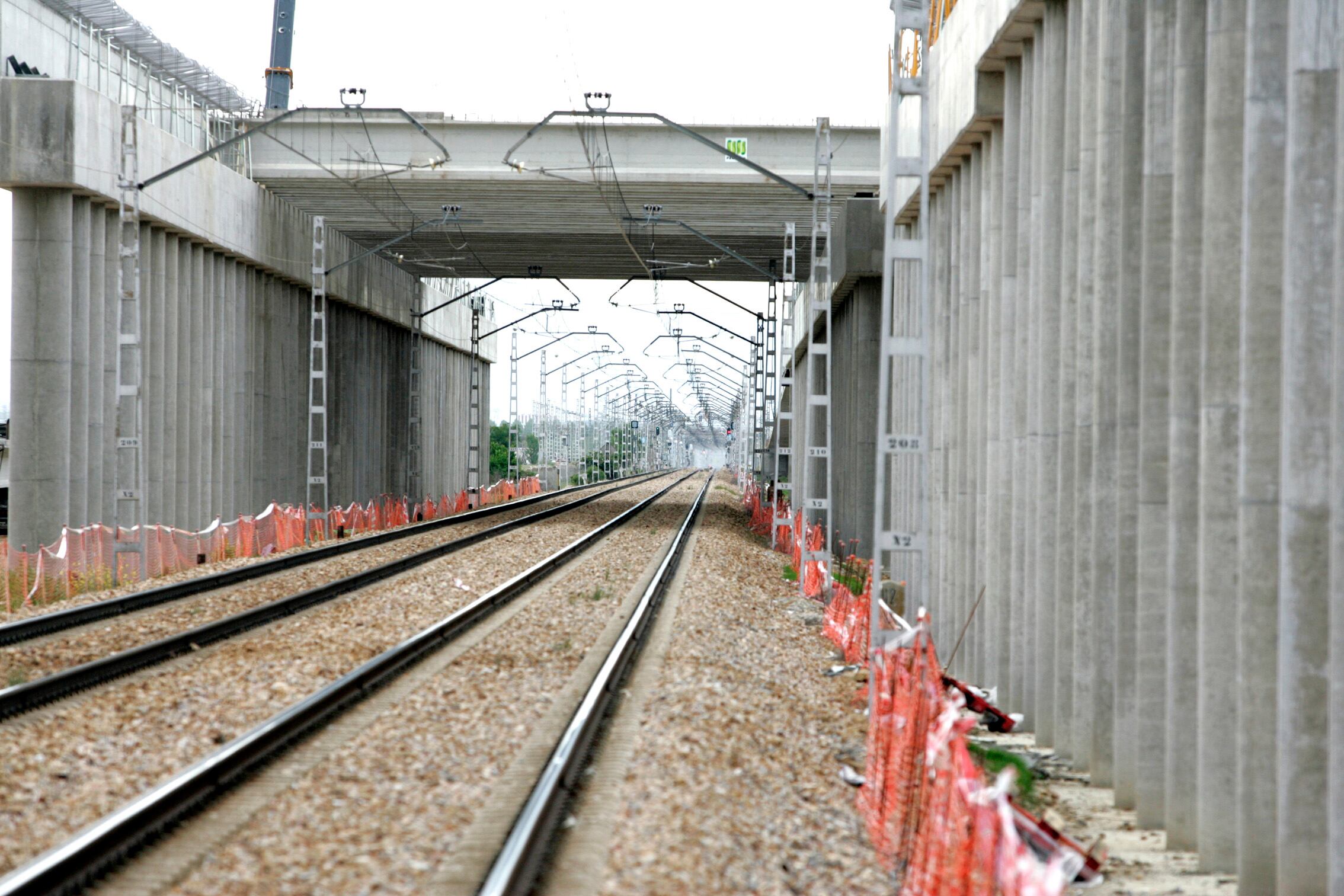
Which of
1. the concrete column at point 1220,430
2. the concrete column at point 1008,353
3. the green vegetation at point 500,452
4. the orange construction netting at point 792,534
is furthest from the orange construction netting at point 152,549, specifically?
the green vegetation at point 500,452

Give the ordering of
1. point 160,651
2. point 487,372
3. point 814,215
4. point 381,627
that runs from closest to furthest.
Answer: point 160,651 → point 381,627 → point 814,215 → point 487,372

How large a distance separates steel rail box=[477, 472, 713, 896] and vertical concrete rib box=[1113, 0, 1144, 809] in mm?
4154

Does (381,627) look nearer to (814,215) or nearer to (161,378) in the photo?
(814,215)

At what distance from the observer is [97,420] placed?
2575cm

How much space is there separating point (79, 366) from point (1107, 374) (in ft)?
67.7

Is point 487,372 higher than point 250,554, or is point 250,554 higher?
point 487,372

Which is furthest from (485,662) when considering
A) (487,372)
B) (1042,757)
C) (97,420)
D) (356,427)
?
(487,372)

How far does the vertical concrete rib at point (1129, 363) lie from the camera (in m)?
10.3

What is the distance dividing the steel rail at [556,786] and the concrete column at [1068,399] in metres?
4.06

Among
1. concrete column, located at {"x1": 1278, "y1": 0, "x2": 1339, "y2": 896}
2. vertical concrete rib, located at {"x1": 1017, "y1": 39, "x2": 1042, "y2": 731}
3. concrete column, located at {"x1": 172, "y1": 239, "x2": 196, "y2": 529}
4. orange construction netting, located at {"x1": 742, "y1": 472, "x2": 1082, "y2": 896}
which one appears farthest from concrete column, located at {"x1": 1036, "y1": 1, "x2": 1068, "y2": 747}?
concrete column, located at {"x1": 172, "y1": 239, "x2": 196, "y2": 529}

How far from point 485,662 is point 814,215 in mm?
12010

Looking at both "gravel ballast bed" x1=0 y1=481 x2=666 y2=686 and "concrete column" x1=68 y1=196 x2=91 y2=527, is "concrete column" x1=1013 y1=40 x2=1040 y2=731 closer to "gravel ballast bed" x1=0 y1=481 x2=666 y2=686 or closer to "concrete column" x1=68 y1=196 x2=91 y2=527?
"gravel ballast bed" x1=0 y1=481 x2=666 y2=686

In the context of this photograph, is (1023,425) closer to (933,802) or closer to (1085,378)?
(1085,378)

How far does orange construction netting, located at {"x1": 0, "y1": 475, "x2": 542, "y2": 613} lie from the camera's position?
21.0 meters
